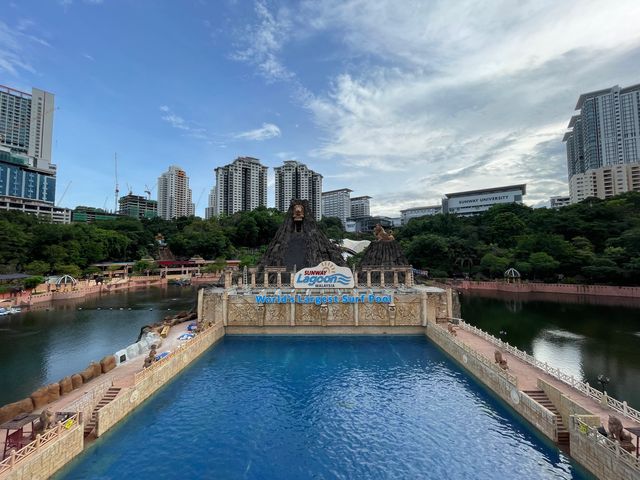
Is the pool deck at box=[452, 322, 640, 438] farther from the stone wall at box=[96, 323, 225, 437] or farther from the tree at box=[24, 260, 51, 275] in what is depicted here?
the tree at box=[24, 260, 51, 275]

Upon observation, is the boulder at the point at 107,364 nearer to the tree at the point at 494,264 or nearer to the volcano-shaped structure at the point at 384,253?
the volcano-shaped structure at the point at 384,253

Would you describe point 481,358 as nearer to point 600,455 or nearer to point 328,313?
point 600,455

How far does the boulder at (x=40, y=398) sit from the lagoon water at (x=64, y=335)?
16.3ft

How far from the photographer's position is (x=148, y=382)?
2039 cm

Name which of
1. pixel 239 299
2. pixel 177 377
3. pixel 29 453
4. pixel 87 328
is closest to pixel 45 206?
pixel 87 328

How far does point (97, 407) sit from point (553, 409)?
22.4 m

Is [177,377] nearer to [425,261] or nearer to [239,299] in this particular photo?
[239,299]

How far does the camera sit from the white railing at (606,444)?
1123 cm

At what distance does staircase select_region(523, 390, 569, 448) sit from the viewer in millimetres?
15266

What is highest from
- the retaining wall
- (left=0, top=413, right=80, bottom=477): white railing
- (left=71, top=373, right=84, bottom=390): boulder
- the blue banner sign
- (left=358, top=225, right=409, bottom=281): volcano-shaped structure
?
(left=358, top=225, right=409, bottom=281): volcano-shaped structure

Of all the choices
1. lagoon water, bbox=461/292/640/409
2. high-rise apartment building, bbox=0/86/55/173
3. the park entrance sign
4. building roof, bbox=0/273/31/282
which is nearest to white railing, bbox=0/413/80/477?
the park entrance sign

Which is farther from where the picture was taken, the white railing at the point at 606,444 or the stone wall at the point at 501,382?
the stone wall at the point at 501,382

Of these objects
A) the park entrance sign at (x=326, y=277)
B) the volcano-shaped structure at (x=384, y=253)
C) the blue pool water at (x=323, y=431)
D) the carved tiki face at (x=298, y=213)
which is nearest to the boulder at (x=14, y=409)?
the blue pool water at (x=323, y=431)

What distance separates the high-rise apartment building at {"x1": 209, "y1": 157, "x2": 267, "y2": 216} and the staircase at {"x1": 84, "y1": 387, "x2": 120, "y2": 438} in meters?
153
